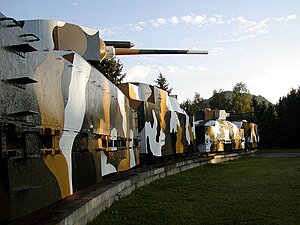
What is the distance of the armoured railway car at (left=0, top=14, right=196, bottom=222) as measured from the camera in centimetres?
412

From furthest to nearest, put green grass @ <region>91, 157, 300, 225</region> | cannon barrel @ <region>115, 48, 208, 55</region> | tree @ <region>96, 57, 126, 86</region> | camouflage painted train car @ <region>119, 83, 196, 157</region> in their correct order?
tree @ <region>96, 57, 126, 86</region> < camouflage painted train car @ <region>119, 83, 196, 157</region> < cannon barrel @ <region>115, 48, 208, 55</region> < green grass @ <region>91, 157, 300, 225</region>

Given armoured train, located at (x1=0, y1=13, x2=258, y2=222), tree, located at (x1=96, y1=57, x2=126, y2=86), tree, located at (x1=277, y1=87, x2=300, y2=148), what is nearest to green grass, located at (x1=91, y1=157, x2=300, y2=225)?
armoured train, located at (x1=0, y1=13, x2=258, y2=222)

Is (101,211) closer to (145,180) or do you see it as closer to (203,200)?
(203,200)

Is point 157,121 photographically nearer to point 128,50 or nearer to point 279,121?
point 128,50

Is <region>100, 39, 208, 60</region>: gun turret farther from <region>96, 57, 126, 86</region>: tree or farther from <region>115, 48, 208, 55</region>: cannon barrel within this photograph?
<region>96, 57, 126, 86</region>: tree

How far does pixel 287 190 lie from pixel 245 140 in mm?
33413

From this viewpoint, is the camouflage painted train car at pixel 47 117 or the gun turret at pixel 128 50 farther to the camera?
the gun turret at pixel 128 50

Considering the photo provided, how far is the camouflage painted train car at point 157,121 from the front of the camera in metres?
15.9

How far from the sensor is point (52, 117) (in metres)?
5.39

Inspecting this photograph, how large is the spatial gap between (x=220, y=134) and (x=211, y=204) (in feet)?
73.9

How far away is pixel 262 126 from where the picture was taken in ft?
204

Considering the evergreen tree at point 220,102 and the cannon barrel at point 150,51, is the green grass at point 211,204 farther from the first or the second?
the evergreen tree at point 220,102

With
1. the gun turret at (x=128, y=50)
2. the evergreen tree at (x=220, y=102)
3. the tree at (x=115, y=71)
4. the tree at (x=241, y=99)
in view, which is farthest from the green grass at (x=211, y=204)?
the evergreen tree at (x=220, y=102)

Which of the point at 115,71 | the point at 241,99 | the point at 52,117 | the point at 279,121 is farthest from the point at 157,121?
the point at 241,99
